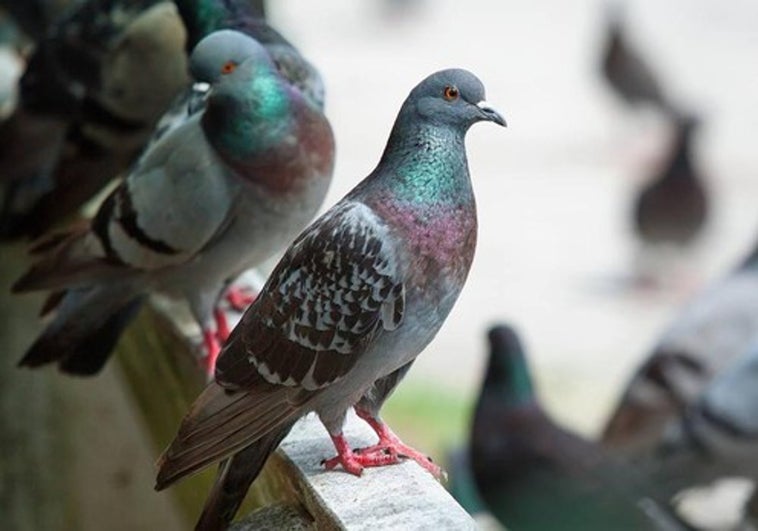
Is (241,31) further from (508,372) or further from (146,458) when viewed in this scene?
(508,372)

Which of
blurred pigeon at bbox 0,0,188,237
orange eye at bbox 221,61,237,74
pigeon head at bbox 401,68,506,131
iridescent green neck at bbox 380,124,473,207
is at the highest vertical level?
pigeon head at bbox 401,68,506,131

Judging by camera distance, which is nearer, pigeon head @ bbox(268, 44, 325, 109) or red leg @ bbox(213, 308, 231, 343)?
pigeon head @ bbox(268, 44, 325, 109)

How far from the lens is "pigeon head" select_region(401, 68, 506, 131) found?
124 inches

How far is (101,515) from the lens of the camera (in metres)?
6.22

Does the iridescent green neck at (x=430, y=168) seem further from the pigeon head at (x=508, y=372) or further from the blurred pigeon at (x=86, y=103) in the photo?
the pigeon head at (x=508, y=372)

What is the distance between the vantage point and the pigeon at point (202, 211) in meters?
4.05

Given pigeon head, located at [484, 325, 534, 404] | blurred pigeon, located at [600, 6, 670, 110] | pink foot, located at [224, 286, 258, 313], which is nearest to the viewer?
pink foot, located at [224, 286, 258, 313]

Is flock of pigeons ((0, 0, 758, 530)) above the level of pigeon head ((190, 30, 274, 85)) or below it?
below

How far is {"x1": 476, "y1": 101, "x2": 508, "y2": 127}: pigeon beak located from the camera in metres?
3.11

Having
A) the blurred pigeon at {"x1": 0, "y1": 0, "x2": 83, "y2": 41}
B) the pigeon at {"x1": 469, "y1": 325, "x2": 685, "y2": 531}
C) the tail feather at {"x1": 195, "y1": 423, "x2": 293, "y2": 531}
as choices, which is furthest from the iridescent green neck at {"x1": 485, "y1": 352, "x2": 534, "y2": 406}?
the tail feather at {"x1": 195, "y1": 423, "x2": 293, "y2": 531}

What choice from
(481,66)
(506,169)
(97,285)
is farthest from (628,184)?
(97,285)

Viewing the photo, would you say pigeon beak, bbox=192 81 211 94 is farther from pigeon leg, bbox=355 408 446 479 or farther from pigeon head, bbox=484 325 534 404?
pigeon head, bbox=484 325 534 404

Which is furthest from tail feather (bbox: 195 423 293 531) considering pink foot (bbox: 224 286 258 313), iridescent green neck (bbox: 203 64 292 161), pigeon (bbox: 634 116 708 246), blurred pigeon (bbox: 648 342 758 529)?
pigeon (bbox: 634 116 708 246)

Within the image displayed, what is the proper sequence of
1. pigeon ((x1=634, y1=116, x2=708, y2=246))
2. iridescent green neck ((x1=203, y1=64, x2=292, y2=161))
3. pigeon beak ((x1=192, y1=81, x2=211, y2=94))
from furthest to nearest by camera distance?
pigeon ((x1=634, y1=116, x2=708, y2=246)) → pigeon beak ((x1=192, y1=81, x2=211, y2=94)) → iridescent green neck ((x1=203, y1=64, x2=292, y2=161))
